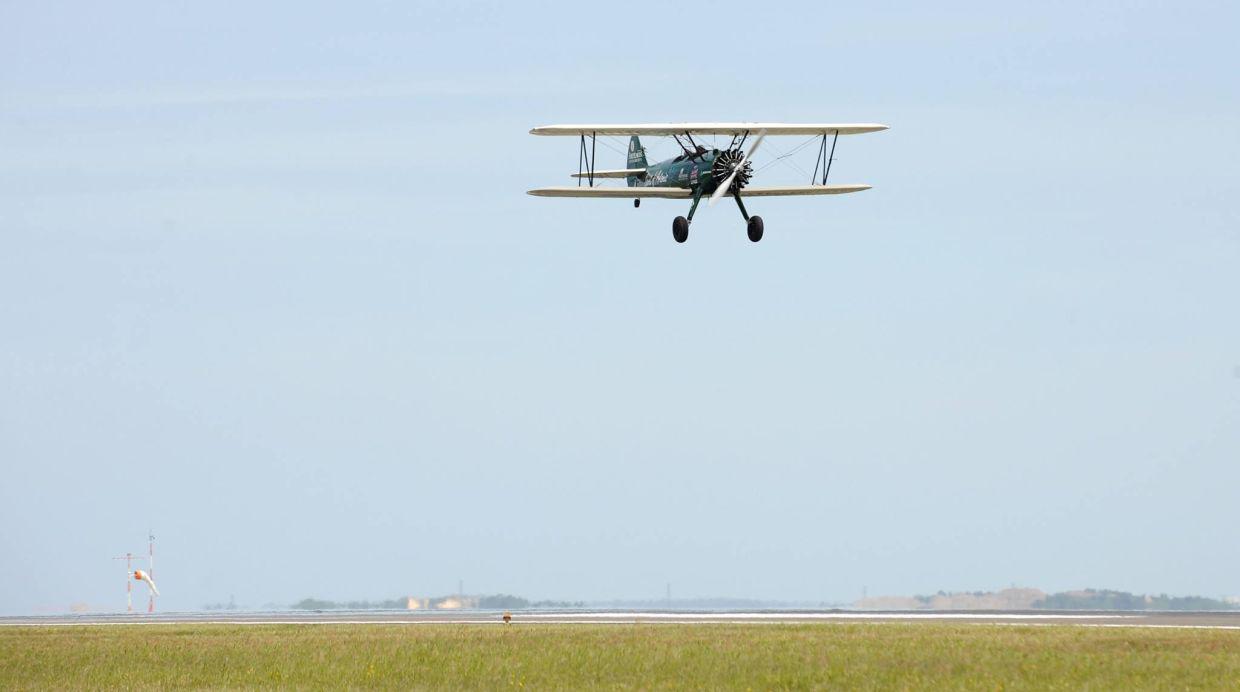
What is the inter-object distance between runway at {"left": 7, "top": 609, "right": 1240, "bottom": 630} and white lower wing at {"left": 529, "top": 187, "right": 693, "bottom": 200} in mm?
15253

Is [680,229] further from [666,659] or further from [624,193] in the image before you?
[666,659]

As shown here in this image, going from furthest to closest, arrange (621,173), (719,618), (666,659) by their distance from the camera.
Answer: (621,173) < (719,618) < (666,659)

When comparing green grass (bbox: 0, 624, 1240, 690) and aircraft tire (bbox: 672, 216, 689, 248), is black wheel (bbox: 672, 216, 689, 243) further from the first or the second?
green grass (bbox: 0, 624, 1240, 690)

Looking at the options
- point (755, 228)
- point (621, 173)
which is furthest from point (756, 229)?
point (621, 173)

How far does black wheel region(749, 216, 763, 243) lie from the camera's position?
5819 centimetres

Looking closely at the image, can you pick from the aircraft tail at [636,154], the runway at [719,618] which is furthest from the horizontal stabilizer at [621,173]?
the runway at [719,618]

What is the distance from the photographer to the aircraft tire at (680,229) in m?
58.9

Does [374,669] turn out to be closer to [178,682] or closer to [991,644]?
[178,682]

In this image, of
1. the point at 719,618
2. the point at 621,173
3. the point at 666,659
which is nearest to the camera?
the point at 666,659

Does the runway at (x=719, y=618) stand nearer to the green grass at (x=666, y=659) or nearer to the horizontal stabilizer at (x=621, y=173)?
the green grass at (x=666, y=659)

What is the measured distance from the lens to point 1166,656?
1490 inches

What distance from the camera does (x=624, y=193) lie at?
193 feet

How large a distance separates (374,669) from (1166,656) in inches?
766

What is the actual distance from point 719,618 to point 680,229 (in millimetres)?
14361
